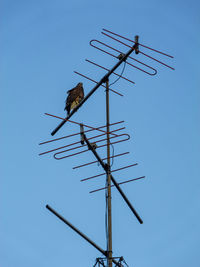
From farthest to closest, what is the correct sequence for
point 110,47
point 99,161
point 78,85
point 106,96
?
1. point 78,85
2. point 110,47
3. point 106,96
4. point 99,161

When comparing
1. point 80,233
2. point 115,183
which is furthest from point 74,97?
point 80,233

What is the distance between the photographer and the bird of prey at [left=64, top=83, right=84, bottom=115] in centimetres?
1040

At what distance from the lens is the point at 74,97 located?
34.8 ft

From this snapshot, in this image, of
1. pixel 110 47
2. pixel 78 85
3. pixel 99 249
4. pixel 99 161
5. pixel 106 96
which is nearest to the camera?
pixel 99 249

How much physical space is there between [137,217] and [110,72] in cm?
198

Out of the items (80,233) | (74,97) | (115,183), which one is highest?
(74,97)

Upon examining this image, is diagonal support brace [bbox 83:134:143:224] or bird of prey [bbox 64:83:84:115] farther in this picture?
bird of prey [bbox 64:83:84:115]

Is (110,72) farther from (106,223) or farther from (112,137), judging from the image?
(106,223)

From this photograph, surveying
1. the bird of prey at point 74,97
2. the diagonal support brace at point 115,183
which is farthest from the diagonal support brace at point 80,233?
the bird of prey at point 74,97

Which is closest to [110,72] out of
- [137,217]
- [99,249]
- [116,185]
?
[116,185]

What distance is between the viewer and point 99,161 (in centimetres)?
603

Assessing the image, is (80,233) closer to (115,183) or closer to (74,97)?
(115,183)

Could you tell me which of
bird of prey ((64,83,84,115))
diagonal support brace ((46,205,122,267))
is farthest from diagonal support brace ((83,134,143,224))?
bird of prey ((64,83,84,115))

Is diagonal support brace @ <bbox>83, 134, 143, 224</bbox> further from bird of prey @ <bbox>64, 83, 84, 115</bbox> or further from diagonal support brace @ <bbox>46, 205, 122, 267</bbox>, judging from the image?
bird of prey @ <bbox>64, 83, 84, 115</bbox>
